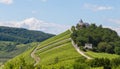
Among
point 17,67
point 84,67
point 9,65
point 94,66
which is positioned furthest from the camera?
point 94,66

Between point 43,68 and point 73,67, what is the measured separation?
39.5 feet

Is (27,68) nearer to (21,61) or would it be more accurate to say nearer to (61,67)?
(21,61)

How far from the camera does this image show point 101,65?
167 m

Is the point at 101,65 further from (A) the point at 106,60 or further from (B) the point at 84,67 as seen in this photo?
(B) the point at 84,67

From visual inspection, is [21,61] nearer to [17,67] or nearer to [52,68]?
[17,67]

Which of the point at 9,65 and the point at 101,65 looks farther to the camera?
the point at 101,65

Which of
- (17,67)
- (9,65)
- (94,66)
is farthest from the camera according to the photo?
(94,66)

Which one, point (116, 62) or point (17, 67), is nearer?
point (17, 67)

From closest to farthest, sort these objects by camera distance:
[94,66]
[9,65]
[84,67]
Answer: [9,65] → [84,67] → [94,66]

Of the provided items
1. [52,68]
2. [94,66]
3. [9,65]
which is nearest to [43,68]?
[52,68]

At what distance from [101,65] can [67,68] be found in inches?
1352

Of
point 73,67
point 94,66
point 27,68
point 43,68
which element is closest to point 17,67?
point 27,68

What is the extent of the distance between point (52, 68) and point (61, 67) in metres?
3.69

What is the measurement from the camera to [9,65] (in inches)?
5177
